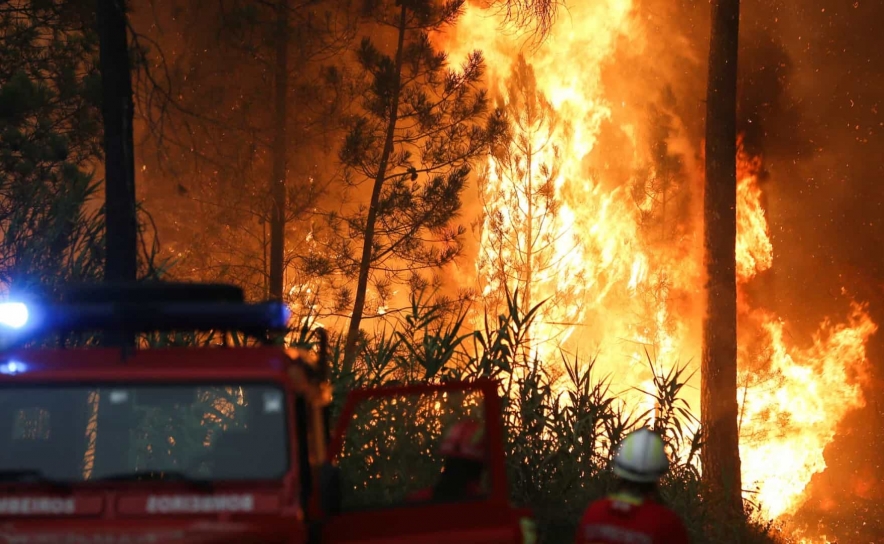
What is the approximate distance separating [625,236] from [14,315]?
92.7ft

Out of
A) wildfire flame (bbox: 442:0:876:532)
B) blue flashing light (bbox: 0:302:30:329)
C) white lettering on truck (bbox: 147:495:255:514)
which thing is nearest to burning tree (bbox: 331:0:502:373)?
wildfire flame (bbox: 442:0:876:532)

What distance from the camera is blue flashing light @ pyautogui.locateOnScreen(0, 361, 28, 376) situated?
3967 mm

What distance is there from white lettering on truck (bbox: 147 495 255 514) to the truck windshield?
141mm

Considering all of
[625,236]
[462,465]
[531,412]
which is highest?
[625,236]

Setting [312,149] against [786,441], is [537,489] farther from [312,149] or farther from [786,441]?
[786,441]

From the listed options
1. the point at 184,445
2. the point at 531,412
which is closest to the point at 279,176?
the point at 531,412

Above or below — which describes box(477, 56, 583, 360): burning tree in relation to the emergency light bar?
above

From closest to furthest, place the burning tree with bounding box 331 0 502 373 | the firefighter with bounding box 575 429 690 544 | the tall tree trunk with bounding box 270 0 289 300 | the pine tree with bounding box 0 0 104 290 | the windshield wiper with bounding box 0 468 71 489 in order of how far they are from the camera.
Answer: the windshield wiper with bounding box 0 468 71 489 < the firefighter with bounding box 575 429 690 544 < the pine tree with bounding box 0 0 104 290 < the burning tree with bounding box 331 0 502 373 < the tall tree trunk with bounding box 270 0 289 300

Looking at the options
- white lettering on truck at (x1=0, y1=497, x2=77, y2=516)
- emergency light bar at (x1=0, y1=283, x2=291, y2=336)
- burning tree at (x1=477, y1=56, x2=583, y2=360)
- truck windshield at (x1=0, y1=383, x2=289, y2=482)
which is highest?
burning tree at (x1=477, y1=56, x2=583, y2=360)

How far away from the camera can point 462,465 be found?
15.3ft

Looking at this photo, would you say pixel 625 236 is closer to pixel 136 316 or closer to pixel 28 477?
pixel 136 316

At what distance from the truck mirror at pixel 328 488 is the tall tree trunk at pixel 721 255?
12.6 meters

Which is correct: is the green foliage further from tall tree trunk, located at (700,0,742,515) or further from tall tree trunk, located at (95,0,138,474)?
tall tree trunk, located at (700,0,742,515)

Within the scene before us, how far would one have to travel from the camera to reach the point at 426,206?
22.2 m
